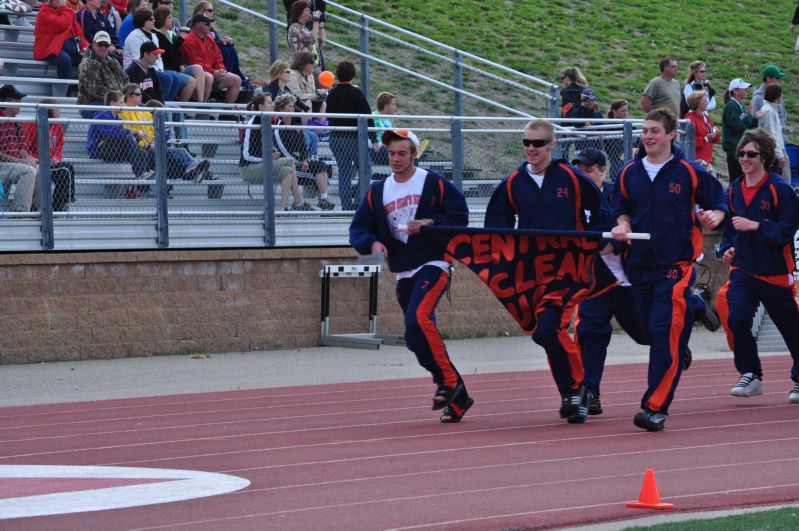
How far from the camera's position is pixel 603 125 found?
1725cm

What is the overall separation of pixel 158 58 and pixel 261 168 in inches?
124

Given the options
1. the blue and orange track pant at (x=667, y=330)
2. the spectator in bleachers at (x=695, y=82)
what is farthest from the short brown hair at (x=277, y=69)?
the blue and orange track pant at (x=667, y=330)

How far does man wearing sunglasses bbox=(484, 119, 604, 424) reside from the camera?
945 centimetres

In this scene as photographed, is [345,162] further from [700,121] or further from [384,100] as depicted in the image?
[700,121]

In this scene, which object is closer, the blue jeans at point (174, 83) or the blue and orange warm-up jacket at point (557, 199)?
→ the blue and orange warm-up jacket at point (557, 199)

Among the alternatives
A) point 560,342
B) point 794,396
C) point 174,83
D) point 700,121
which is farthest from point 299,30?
point 560,342

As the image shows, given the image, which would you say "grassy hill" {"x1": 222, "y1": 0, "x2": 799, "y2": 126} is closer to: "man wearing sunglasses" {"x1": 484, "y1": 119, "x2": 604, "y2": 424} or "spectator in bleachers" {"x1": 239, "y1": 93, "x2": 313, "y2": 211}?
"spectator in bleachers" {"x1": 239, "y1": 93, "x2": 313, "y2": 211}

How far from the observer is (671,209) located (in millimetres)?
9180

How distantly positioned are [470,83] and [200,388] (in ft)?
37.9

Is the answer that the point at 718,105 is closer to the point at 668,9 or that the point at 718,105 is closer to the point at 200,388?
the point at 668,9

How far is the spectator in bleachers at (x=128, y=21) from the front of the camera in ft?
56.9

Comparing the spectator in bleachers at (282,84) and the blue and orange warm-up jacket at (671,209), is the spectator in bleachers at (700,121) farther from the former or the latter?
the blue and orange warm-up jacket at (671,209)

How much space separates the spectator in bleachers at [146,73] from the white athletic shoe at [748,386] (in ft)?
27.4

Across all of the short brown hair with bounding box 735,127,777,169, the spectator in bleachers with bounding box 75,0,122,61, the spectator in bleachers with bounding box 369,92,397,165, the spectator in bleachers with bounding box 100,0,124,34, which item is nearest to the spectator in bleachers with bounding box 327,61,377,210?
the spectator in bleachers with bounding box 369,92,397,165
